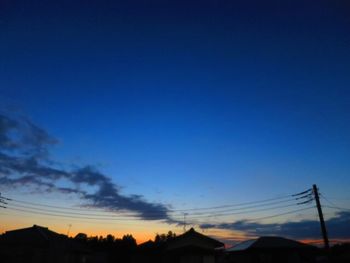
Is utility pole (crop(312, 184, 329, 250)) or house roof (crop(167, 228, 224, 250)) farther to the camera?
house roof (crop(167, 228, 224, 250))

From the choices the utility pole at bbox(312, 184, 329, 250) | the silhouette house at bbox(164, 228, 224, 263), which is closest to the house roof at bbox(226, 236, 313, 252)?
the silhouette house at bbox(164, 228, 224, 263)

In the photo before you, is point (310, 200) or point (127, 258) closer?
point (310, 200)

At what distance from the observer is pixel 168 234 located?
118m

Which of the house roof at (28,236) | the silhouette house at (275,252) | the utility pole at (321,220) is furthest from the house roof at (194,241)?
the house roof at (28,236)

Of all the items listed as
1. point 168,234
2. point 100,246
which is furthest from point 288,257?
point 168,234

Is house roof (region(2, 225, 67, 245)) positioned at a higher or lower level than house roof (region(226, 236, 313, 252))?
higher

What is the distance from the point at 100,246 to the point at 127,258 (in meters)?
24.5

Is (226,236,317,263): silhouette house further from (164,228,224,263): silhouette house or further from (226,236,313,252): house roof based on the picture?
(164,228,224,263): silhouette house

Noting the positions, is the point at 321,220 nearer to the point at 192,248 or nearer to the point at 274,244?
the point at 274,244

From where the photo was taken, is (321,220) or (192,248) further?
(192,248)

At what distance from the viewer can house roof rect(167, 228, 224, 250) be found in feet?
152

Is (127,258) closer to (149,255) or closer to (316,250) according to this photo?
(149,255)

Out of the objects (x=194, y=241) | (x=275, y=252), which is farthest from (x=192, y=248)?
(x=275, y=252)

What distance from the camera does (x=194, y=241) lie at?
46406 millimetres
